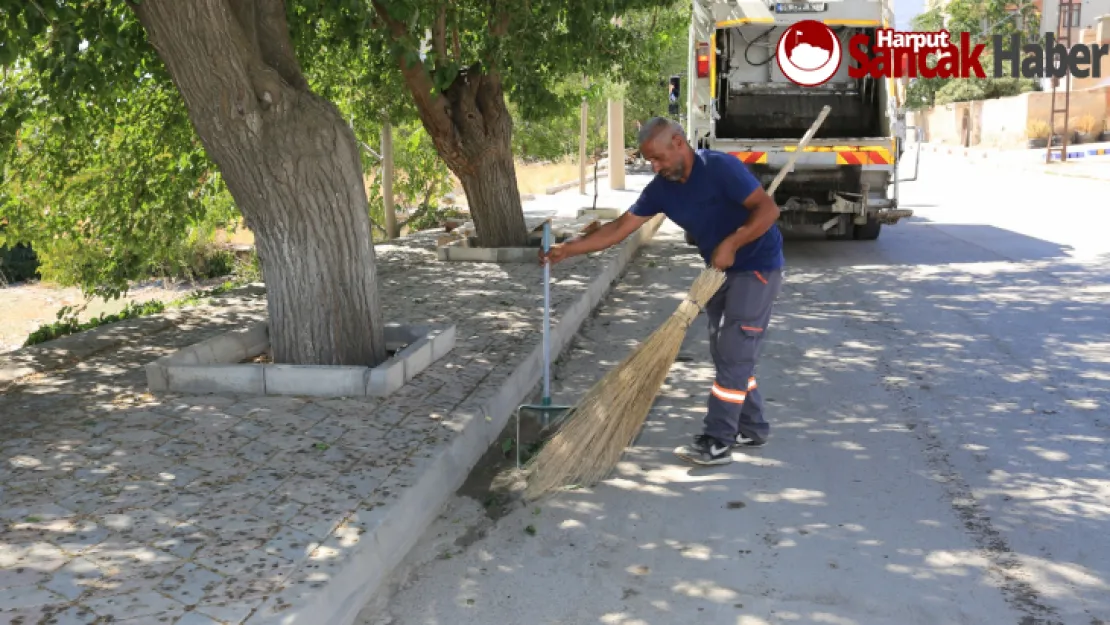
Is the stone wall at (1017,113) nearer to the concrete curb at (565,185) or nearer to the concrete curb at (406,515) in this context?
the concrete curb at (565,185)

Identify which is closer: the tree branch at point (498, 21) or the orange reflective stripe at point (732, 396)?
the orange reflective stripe at point (732, 396)

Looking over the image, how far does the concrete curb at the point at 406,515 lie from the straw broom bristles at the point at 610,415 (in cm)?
43

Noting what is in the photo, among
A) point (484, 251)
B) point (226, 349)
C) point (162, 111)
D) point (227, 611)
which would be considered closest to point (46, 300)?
point (162, 111)

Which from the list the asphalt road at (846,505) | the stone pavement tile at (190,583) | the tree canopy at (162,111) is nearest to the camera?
the stone pavement tile at (190,583)

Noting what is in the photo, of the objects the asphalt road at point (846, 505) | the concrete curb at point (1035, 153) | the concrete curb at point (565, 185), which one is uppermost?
the concrete curb at point (1035, 153)

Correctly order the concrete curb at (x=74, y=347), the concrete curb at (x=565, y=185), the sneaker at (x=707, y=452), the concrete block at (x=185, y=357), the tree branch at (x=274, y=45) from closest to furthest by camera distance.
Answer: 1. the sneaker at (x=707, y=452)
2. the concrete block at (x=185, y=357)
3. the tree branch at (x=274, y=45)
4. the concrete curb at (x=74, y=347)
5. the concrete curb at (x=565, y=185)

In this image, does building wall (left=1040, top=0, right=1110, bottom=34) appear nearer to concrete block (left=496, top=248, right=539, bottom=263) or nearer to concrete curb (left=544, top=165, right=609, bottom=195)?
concrete curb (left=544, top=165, right=609, bottom=195)

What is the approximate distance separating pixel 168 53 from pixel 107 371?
2137 millimetres

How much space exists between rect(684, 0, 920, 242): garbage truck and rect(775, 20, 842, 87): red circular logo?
0.18 feet

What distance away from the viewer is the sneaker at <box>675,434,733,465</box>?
5.06 meters

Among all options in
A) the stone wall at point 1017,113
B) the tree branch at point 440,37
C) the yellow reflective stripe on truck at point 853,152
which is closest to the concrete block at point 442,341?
the tree branch at point 440,37

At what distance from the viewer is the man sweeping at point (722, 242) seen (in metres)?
4.89

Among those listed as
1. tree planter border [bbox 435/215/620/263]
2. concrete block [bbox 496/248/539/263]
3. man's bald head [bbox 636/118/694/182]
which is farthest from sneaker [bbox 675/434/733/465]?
concrete block [bbox 496/248/539/263]

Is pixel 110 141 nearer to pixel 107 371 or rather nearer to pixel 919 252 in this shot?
pixel 107 371
